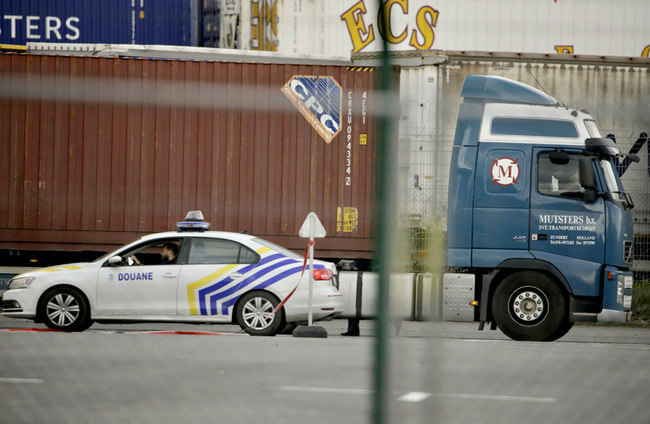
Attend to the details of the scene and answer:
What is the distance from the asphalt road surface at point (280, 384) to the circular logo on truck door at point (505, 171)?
2.53 m

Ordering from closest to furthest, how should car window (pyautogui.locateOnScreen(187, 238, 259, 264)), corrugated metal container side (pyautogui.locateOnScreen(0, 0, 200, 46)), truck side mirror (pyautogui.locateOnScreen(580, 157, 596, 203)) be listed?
truck side mirror (pyautogui.locateOnScreen(580, 157, 596, 203)), car window (pyautogui.locateOnScreen(187, 238, 259, 264)), corrugated metal container side (pyautogui.locateOnScreen(0, 0, 200, 46))

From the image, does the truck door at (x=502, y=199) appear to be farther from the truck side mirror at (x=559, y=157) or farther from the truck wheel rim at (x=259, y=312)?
the truck wheel rim at (x=259, y=312)

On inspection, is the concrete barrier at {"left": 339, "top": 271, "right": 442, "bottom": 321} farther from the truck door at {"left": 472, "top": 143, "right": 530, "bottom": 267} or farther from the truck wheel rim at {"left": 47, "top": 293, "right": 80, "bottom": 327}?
the truck wheel rim at {"left": 47, "top": 293, "right": 80, "bottom": 327}

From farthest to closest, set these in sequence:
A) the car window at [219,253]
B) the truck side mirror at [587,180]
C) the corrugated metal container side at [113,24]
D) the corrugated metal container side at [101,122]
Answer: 1. the corrugated metal container side at [113,24]
2. the car window at [219,253]
3. the truck side mirror at [587,180]
4. the corrugated metal container side at [101,122]

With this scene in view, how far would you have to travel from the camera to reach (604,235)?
8328 millimetres

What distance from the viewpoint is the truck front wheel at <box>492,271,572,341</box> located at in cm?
861

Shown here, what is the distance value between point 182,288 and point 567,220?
13.1ft

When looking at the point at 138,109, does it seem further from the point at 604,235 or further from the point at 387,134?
the point at 604,235

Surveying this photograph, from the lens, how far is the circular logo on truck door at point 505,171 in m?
8.40

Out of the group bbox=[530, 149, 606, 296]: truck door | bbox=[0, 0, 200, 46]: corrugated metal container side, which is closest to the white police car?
bbox=[530, 149, 606, 296]: truck door

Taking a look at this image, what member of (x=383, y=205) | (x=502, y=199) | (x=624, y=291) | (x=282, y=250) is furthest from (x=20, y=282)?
(x=383, y=205)

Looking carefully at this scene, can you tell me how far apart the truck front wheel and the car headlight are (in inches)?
197

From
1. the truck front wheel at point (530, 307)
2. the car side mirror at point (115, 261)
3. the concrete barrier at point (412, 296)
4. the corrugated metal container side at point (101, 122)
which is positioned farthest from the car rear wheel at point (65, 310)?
the concrete barrier at point (412, 296)

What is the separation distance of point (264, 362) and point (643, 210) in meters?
3.17
